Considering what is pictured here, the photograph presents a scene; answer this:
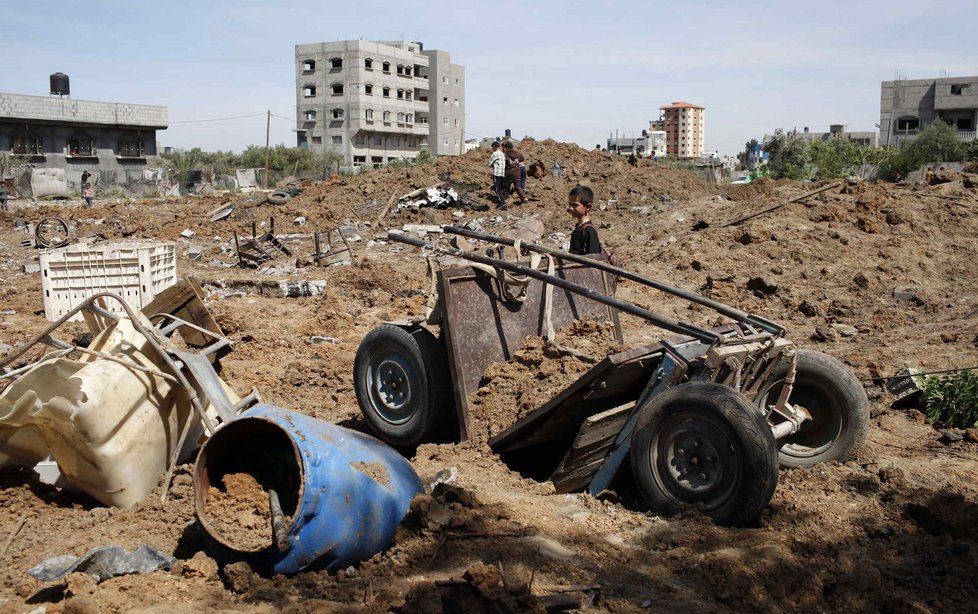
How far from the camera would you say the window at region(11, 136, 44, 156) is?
51.5 metres

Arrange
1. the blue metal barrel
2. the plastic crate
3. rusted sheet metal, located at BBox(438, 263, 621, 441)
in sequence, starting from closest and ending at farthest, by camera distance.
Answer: the blue metal barrel, rusted sheet metal, located at BBox(438, 263, 621, 441), the plastic crate

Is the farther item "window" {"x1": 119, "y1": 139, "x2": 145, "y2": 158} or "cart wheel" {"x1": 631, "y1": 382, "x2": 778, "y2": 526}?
"window" {"x1": 119, "y1": 139, "x2": 145, "y2": 158}

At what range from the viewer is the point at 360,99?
275 ft

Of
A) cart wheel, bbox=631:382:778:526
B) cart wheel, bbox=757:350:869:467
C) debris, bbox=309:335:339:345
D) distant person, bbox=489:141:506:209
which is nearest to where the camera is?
cart wheel, bbox=631:382:778:526

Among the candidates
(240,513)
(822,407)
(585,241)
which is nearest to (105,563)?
(240,513)

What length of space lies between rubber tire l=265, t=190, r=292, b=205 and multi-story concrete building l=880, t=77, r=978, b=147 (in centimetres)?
6060

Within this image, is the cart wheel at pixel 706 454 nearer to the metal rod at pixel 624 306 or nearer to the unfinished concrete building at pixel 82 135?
the metal rod at pixel 624 306

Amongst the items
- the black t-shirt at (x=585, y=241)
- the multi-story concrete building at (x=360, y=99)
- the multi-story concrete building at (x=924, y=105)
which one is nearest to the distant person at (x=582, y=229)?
the black t-shirt at (x=585, y=241)

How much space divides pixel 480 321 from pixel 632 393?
1.12 meters

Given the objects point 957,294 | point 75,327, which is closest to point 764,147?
point 957,294

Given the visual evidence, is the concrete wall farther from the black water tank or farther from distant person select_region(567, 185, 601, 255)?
distant person select_region(567, 185, 601, 255)

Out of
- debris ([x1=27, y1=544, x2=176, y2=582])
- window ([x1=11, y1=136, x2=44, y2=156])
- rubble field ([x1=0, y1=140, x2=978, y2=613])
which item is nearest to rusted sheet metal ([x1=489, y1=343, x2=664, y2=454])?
rubble field ([x1=0, y1=140, x2=978, y2=613])

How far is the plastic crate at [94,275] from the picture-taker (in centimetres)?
877

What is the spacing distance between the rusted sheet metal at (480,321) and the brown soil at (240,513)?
1476 mm
